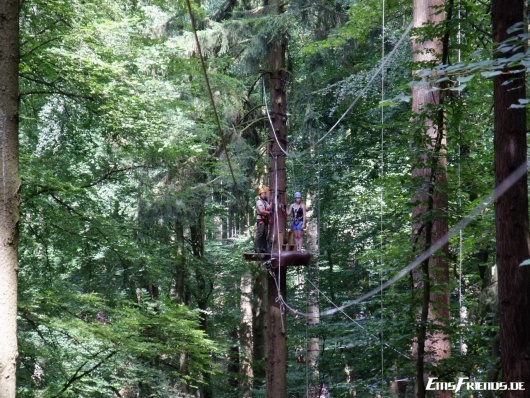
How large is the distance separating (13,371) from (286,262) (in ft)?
19.4

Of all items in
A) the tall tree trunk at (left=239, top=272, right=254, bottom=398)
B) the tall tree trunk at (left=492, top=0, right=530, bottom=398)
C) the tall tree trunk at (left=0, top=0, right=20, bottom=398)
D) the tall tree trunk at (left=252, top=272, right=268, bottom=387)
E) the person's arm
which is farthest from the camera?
the tall tree trunk at (left=252, top=272, right=268, bottom=387)

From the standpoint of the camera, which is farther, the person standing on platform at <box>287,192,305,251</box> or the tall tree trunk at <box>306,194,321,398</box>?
the tall tree trunk at <box>306,194,321,398</box>

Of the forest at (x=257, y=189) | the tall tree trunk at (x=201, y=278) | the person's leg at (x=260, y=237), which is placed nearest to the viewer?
the forest at (x=257, y=189)

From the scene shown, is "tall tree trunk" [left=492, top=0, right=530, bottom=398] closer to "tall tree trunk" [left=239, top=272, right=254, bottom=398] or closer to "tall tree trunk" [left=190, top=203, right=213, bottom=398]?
"tall tree trunk" [left=190, top=203, right=213, bottom=398]

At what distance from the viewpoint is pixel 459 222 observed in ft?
20.6

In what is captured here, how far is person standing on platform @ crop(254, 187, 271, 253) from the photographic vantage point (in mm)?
9625

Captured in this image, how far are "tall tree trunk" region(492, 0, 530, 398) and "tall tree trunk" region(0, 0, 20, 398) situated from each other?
121 inches

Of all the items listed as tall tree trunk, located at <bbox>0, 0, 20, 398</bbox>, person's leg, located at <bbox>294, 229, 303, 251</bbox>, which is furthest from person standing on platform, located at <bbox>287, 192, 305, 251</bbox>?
tall tree trunk, located at <bbox>0, 0, 20, 398</bbox>

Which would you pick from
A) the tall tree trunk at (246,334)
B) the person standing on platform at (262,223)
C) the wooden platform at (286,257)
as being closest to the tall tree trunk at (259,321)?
the tall tree trunk at (246,334)

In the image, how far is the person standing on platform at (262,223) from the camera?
9625 mm

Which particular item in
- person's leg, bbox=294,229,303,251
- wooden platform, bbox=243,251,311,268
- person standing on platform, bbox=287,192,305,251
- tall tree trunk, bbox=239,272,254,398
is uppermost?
person standing on platform, bbox=287,192,305,251

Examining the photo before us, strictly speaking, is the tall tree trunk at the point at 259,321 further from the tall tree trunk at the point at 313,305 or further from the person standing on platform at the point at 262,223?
the person standing on platform at the point at 262,223

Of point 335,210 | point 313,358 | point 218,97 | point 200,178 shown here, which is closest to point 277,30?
point 218,97

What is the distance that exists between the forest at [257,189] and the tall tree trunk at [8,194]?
13 millimetres
